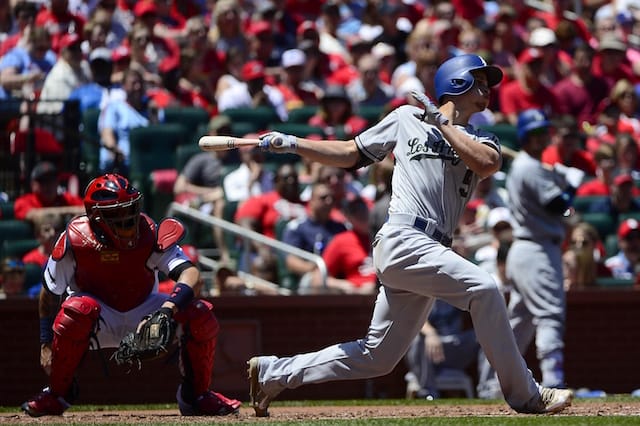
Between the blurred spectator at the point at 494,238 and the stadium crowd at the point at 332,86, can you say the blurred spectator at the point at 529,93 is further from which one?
the blurred spectator at the point at 494,238

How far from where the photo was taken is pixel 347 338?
10328 millimetres

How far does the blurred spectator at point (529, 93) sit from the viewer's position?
544 inches

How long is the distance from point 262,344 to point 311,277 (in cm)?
74

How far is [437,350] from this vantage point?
10.2 metres

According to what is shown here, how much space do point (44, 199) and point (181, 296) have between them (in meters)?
4.41

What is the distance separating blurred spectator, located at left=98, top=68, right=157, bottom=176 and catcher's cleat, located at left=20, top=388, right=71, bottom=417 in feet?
15.9

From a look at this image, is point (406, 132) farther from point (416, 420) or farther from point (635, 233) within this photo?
point (635, 233)

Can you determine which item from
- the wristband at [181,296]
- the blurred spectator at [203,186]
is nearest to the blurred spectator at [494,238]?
the blurred spectator at [203,186]

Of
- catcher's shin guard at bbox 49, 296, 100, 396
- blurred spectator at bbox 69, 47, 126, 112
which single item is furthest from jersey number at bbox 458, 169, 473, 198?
blurred spectator at bbox 69, 47, 126, 112

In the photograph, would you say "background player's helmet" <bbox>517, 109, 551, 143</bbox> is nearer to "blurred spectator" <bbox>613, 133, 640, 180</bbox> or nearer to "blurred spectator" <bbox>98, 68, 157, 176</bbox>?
"blurred spectator" <bbox>613, 133, 640, 180</bbox>

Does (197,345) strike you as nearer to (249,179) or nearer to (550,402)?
(550,402)

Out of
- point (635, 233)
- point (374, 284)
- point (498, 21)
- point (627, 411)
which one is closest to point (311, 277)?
point (374, 284)

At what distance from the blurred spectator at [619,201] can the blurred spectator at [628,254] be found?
21.2 inches

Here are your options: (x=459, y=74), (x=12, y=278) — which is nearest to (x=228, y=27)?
(x=12, y=278)
